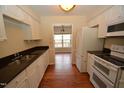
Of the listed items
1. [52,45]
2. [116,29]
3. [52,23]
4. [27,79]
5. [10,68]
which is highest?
[52,23]

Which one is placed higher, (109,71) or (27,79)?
(109,71)

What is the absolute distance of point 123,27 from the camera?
168cm

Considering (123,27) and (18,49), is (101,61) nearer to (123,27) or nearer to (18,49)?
(123,27)

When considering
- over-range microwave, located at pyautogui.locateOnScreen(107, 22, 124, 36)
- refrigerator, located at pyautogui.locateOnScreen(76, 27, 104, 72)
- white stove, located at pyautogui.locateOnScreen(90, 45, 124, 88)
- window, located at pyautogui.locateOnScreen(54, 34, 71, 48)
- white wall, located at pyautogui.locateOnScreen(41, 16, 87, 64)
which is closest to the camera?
white stove, located at pyautogui.locateOnScreen(90, 45, 124, 88)

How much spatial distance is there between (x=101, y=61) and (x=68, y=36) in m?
6.37

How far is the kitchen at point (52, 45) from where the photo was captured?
1541 millimetres

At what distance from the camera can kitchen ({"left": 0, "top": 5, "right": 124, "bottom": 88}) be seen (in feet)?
5.06

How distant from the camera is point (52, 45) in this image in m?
4.50

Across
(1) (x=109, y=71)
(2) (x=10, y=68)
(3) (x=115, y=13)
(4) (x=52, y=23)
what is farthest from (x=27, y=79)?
(4) (x=52, y=23)

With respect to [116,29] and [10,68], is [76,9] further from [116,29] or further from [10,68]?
[10,68]

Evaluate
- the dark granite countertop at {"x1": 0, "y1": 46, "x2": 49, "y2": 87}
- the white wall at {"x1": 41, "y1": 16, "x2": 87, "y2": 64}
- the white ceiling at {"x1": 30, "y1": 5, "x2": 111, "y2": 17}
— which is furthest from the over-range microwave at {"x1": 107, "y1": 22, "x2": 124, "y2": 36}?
the white wall at {"x1": 41, "y1": 16, "x2": 87, "y2": 64}

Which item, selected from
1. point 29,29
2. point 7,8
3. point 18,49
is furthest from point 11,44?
point 7,8

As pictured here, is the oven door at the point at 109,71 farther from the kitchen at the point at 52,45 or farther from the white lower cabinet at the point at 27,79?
the white lower cabinet at the point at 27,79

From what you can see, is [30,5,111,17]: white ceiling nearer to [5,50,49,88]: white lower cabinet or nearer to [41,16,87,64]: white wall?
[41,16,87,64]: white wall
